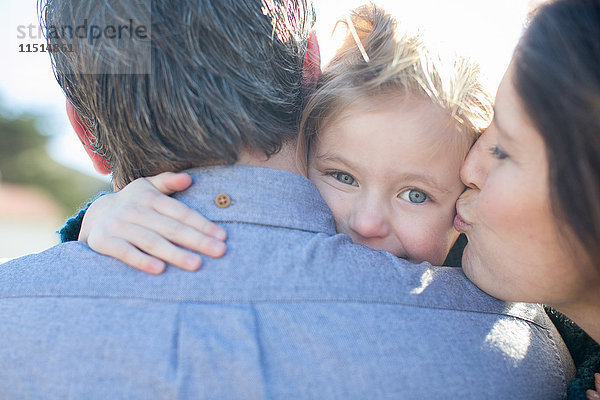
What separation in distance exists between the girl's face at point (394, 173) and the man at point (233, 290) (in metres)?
0.33

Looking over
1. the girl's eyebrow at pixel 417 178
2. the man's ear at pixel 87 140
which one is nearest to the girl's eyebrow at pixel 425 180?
the girl's eyebrow at pixel 417 178

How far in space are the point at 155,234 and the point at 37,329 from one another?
37cm

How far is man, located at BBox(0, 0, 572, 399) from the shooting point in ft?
4.34

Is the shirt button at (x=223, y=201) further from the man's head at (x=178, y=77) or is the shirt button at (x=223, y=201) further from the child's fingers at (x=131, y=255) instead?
the child's fingers at (x=131, y=255)

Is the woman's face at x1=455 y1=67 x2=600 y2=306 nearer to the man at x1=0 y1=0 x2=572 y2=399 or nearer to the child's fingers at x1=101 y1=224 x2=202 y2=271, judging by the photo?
the man at x1=0 y1=0 x2=572 y2=399

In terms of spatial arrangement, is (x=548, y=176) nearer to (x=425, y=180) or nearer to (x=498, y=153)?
(x=498, y=153)

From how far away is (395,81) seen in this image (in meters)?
2.01

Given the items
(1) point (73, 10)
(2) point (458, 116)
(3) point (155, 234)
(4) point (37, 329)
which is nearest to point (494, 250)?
(2) point (458, 116)

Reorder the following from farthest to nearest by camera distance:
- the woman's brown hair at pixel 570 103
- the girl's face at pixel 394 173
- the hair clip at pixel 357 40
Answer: the hair clip at pixel 357 40 → the girl's face at pixel 394 173 → the woman's brown hair at pixel 570 103

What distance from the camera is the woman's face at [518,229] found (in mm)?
1439

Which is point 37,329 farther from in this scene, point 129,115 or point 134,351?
point 129,115

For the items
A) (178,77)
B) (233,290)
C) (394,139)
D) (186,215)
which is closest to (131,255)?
(186,215)

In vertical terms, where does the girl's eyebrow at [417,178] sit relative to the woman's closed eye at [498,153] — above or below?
below

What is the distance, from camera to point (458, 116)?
2004 millimetres
